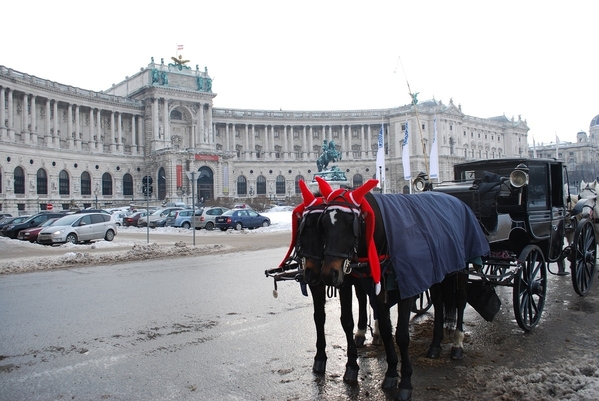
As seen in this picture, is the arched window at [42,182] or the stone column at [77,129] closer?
the arched window at [42,182]

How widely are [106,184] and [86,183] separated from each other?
341 centimetres

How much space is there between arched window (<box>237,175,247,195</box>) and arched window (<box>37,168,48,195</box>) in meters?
32.7

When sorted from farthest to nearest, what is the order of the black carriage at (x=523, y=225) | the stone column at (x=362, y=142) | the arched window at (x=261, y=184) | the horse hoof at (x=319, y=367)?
the stone column at (x=362, y=142) < the arched window at (x=261, y=184) < the black carriage at (x=523, y=225) < the horse hoof at (x=319, y=367)

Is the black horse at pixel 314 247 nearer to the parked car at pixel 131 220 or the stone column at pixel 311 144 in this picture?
the parked car at pixel 131 220

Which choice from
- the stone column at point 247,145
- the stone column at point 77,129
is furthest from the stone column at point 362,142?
the stone column at point 77,129

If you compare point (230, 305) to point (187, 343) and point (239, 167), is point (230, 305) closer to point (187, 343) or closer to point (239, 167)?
point (187, 343)

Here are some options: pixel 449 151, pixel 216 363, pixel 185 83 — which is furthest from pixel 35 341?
→ pixel 449 151

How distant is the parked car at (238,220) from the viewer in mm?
32000

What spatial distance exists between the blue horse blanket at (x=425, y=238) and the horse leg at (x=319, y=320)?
77cm

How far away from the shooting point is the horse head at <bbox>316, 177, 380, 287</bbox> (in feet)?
13.4

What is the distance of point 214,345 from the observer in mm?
6145

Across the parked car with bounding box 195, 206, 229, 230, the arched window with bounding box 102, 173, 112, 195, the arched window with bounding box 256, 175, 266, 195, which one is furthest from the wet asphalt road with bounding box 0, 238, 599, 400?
the arched window with bounding box 256, 175, 266, 195

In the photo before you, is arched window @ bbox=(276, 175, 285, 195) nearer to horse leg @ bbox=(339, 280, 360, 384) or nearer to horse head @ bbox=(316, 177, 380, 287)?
horse leg @ bbox=(339, 280, 360, 384)

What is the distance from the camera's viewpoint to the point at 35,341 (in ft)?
21.2
